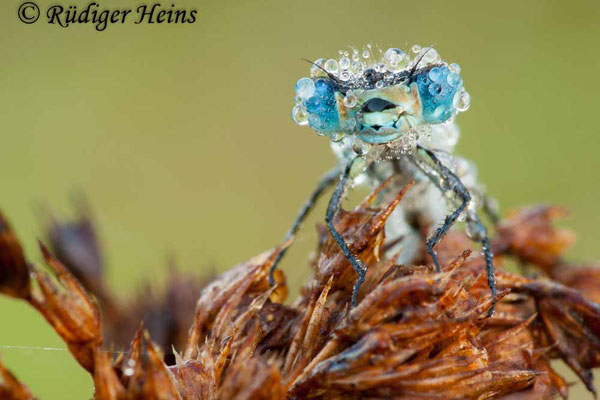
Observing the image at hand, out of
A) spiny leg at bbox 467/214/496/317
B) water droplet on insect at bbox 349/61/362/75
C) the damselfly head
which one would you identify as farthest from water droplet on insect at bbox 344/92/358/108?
spiny leg at bbox 467/214/496/317

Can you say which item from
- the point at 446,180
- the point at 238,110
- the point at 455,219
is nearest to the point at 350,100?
the point at 455,219

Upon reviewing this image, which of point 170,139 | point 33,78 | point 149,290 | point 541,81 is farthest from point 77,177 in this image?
point 541,81

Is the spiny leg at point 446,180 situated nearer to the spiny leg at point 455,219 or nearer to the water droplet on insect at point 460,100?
the spiny leg at point 455,219

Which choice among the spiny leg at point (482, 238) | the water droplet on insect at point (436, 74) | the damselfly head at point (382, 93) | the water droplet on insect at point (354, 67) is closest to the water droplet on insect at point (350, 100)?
the damselfly head at point (382, 93)

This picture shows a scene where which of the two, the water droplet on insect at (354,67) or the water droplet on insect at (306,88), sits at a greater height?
the water droplet on insect at (354,67)

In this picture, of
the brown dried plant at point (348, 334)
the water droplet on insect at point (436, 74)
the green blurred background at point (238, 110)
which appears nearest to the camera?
the brown dried plant at point (348, 334)

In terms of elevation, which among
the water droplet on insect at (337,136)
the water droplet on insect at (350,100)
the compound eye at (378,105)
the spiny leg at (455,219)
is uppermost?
the water droplet on insect at (350,100)

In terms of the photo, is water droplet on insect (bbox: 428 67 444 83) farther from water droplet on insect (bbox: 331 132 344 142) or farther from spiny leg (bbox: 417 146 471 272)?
spiny leg (bbox: 417 146 471 272)
